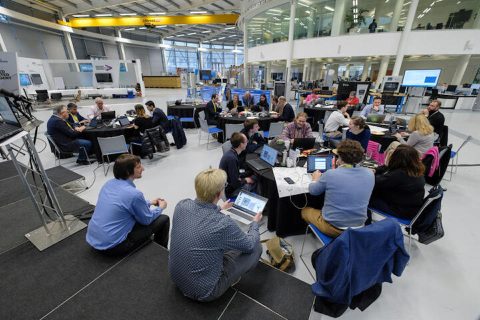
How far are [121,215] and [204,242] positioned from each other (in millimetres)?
930

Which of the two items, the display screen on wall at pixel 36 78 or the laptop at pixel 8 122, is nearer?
the laptop at pixel 8 122

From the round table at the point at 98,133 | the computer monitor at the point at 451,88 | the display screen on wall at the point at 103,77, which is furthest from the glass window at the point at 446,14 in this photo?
the display screen on wall at the point at 103,77

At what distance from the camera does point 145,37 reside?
75.3ft

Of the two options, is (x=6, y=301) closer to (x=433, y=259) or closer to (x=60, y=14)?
(x=433, y=259)

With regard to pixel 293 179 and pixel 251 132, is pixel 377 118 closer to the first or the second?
pixel 251 132

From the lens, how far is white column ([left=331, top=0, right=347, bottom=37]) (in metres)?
10.7

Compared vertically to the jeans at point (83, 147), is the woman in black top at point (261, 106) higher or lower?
higher

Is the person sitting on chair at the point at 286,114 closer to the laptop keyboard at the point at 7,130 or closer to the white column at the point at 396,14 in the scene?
the laptop keyboard at the point at 7,130

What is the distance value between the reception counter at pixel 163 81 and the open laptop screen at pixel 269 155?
69.7ft

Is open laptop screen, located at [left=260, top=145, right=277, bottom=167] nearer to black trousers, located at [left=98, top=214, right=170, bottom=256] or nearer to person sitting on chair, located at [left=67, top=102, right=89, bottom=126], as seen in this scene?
black trousers, located at [left=98, top=214, right=170, bottom=256]

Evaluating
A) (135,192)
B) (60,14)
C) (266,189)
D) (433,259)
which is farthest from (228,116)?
(60,14)

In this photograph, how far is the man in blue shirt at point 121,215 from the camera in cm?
174

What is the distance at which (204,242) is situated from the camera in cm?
125

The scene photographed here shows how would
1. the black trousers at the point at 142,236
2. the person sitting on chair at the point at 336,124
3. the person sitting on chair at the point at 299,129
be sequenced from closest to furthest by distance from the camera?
the black trousers at the point at 142,236, the person sitting on chair at the point at 299,129, the person sitting on chair at the point at 336,124
